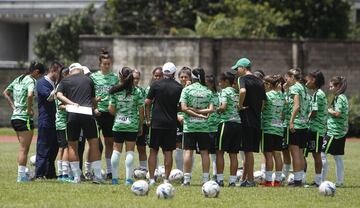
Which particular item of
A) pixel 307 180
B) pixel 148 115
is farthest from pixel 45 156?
pixel 307 180

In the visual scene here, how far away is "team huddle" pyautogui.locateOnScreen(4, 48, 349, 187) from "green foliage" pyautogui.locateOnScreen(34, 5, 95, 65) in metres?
28.7

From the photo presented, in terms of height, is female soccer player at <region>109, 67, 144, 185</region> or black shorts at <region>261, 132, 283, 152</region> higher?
female soccer player at <region>109, 67, 144, 185</region>

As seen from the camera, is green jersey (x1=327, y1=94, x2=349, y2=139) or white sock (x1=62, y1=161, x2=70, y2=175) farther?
green jersey (x1=327, y1=94, x2=349, y2=139)

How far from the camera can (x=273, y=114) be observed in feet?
60.9

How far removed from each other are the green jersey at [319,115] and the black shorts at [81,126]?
14.0ft

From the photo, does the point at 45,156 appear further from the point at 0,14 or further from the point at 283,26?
the point at 0,14

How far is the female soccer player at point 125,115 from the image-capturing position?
17453mm

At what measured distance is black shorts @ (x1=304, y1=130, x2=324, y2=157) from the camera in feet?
61.1

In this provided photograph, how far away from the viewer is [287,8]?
46.5m

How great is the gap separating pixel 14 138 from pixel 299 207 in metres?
21.4

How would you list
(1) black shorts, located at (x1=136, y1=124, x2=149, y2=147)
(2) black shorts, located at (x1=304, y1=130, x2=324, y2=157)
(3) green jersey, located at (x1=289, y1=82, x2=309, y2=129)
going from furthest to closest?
(1) black shorts, located at (x1=136, y1=124, x2=149, y2=147)
(2) black shorts, located at (x1=304, y1=130, x2=324, y2=157)
(3) green jersey, located at (x1=289, y1=82, x2=309, y2=129)

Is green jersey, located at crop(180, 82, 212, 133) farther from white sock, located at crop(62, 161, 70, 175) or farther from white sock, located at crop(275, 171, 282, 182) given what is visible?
white sock, located at crop(62, 161, 70, 175)

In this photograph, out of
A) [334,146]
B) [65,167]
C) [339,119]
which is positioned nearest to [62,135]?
[65,167]

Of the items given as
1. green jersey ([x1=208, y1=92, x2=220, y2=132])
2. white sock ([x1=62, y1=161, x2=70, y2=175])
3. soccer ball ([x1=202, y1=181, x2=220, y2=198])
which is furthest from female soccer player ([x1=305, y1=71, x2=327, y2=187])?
white sock ([x1=62, y1=161, x2=70, y2=175])
